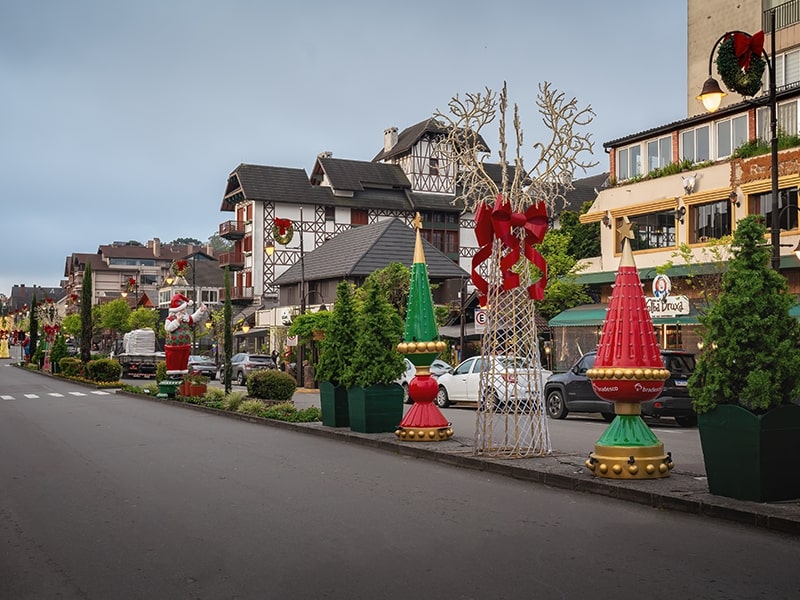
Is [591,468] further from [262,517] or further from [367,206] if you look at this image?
[367,206]

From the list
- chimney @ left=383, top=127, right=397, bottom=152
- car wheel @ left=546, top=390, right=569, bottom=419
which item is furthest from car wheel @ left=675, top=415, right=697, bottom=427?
chimney @ left=383, top=127, right=397, bottom=152

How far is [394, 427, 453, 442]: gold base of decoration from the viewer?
14234 millimetres

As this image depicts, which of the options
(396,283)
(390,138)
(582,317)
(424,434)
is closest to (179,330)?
(424,434)

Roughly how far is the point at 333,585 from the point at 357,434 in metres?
9.65

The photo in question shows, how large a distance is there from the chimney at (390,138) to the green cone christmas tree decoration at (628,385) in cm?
6435

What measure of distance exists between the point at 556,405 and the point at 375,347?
7800mm

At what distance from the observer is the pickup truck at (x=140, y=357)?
4997cm

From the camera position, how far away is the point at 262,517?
27.2 feet

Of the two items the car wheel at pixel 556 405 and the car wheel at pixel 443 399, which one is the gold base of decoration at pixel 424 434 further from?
the car wheel at pixel 443 399

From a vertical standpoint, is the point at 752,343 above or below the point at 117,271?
below

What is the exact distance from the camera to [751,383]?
828 cm

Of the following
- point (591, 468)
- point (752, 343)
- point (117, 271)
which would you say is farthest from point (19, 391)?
point (117, 271)

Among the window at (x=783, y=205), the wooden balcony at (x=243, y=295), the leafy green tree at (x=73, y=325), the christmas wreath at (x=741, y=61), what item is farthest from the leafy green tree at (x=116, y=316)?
the christmas wreath at (x=741, y=61)

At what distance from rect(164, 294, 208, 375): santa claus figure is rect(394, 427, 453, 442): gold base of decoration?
39.9 ft
